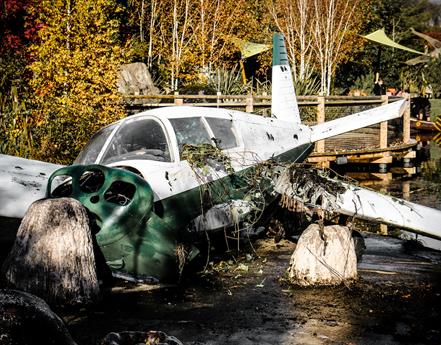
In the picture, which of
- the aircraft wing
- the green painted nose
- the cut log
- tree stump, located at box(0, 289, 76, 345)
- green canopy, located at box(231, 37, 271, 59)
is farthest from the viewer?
green canopy, located at box(231, 37, 271, 59)

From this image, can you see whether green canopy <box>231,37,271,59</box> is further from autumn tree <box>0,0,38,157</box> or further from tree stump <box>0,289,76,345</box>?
tree stump <box>0,289,76,345</box>

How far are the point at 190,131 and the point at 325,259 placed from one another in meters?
2.55

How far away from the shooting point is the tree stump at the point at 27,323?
371cm

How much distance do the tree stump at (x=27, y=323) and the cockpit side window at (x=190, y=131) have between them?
4.23 m

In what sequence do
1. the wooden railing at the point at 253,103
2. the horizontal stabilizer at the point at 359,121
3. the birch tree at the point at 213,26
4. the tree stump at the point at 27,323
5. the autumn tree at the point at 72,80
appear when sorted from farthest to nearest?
the birch tree at the point at 213,26 < the wooden railing at the point at 253,103 < the autumn tree at the point at 72,80 < the horizontal stabilizer at the point at 359,121 < the tree stump at the point at 27,323

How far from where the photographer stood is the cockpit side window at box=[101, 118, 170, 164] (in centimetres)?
800

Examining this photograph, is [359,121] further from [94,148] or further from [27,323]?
[27,323]

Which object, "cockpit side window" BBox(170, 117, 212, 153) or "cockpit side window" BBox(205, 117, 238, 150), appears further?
"cockpit side window" BBox(205, 117, 238, 150)

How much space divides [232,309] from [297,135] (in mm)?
4692

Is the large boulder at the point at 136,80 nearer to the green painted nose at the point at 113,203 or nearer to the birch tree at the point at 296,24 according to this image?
the birch tree at the point at 296,24

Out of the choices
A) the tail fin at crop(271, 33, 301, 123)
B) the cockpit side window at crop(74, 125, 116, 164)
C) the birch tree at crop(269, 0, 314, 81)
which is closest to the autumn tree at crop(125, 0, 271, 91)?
the birch tree at crop(269, 0, 314, 81)

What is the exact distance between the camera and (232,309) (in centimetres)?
649

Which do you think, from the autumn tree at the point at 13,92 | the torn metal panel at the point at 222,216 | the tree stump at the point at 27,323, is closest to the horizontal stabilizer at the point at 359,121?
the torn metal panel at the point at 222,216

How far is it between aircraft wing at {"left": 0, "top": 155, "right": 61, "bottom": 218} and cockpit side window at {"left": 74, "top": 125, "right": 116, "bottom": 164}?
0.54 meters
